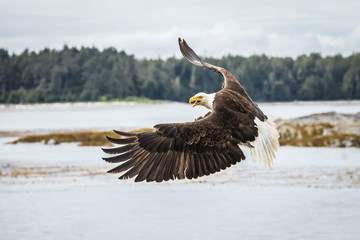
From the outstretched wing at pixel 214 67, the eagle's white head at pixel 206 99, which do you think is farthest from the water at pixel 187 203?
the eagle's white head at pixel 206 99

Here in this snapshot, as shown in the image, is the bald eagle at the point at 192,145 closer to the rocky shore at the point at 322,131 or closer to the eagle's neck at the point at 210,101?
the eagle's neck at the point at 210,101

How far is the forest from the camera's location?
4547 inches

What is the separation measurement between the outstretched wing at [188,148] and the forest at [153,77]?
101606mm

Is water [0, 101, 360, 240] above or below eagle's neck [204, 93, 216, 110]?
below

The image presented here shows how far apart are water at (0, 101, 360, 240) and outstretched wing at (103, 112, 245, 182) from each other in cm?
821

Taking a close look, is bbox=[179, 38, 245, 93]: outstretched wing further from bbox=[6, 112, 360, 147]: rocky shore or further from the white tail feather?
bbox=[6, 112, 360, 147]: rocky shore

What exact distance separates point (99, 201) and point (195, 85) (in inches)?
4193

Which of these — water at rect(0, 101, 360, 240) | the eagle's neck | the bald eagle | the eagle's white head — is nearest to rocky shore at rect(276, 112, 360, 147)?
water at rect(0, 101, 360, 240)

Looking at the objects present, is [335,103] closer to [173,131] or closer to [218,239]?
[218,239]

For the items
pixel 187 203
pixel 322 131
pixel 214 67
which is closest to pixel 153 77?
pixel 322 131

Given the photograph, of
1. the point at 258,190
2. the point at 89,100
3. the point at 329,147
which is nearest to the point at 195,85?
the point at 89,100

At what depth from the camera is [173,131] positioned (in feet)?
25.7

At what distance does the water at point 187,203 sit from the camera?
1653cm

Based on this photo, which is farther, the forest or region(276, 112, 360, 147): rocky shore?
the forest
